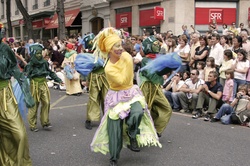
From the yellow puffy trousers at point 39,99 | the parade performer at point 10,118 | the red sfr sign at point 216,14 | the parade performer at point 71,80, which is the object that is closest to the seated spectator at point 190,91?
the yellow puffy trousers at point 39,99

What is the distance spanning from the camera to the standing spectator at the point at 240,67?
8.34 m

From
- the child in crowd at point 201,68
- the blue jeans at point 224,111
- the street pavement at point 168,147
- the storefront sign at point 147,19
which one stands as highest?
the storefront sign at point 147,19

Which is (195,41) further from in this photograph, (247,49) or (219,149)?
(219,149)

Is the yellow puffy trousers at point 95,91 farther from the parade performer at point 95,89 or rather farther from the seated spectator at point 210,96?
the seated spectator at point 210,96

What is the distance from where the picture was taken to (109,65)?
4602mm

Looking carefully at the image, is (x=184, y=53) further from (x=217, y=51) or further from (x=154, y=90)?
(x=154, y=90)

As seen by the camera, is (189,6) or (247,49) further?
(189,6)

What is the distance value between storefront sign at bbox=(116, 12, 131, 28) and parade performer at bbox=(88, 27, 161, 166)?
55.6 ft

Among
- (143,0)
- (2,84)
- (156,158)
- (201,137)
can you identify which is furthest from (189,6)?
(2,84)

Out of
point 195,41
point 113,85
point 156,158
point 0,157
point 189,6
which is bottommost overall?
point 156,158

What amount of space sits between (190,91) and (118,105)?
4109mm

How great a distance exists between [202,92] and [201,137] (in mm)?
2059

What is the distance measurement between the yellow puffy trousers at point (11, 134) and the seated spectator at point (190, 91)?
5.04m

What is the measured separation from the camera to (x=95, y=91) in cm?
698
